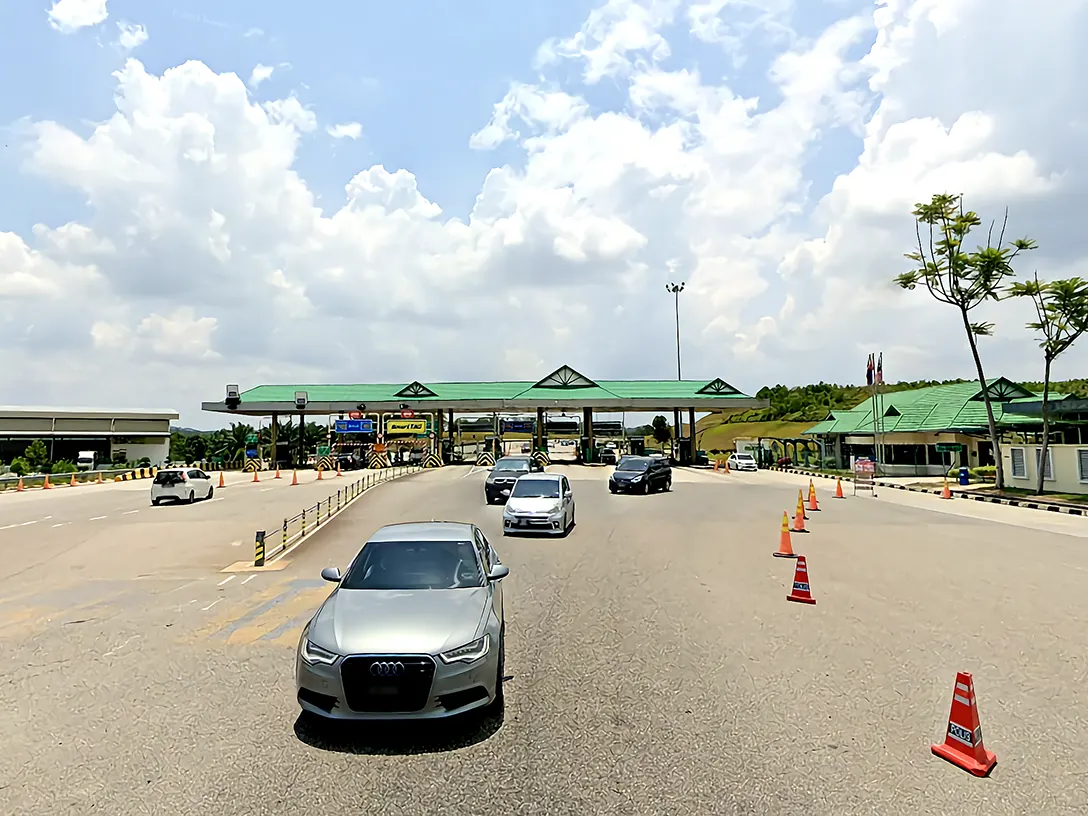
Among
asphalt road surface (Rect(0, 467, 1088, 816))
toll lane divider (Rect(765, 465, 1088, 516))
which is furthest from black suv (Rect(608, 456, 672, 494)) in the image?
asphalt road surface (Rect(0, 467, 1088, 816))

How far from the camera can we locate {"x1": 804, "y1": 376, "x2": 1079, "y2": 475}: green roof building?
44.8m

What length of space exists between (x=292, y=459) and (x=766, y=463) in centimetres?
4236

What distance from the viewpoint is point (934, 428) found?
4612 cm

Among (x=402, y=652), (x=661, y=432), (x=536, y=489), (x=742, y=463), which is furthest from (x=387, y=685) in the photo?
(x=661, y=432)

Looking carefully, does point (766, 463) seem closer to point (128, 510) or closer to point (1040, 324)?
point (1040, 324)

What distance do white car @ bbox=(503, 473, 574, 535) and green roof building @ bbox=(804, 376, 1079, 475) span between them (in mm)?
30445

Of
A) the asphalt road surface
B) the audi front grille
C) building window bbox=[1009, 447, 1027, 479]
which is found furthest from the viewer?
building window bbox=[1009, 447, 1027, 479]

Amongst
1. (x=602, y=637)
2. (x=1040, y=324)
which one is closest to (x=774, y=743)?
(x=602, y=637)

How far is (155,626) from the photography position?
9.57m

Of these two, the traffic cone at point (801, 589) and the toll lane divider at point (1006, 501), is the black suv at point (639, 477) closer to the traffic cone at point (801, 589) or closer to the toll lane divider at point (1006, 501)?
the toll lane divider at point (1006, 501)

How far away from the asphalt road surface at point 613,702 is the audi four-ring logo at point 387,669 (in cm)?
49

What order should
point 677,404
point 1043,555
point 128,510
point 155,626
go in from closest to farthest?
point 155,626
point 1043,555
point 128,510
point 677,404

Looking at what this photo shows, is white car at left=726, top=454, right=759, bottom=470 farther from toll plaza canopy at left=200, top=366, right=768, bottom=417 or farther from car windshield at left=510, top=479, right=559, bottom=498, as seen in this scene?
car windshield at left=510, top=479, right=559, bottom=498

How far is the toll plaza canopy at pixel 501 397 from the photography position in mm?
60375
